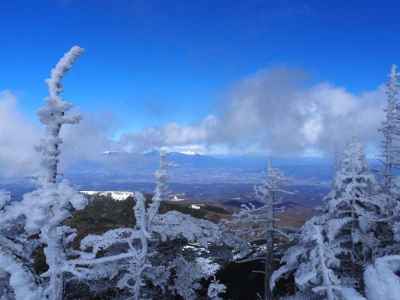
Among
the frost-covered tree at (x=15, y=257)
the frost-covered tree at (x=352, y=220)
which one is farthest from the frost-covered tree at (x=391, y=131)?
the frost-covered tree at (x=15, y=257)

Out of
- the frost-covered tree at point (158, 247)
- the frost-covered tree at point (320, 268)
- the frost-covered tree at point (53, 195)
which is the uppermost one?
the frost-covered tree at point (53, 195)

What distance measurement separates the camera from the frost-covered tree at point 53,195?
13.6 ft

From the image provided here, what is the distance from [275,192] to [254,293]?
18.1 ft

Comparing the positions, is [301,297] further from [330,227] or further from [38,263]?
[38,263]

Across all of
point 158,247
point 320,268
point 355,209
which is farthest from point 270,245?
point 320,268

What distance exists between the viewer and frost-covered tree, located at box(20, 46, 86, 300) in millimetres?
4137

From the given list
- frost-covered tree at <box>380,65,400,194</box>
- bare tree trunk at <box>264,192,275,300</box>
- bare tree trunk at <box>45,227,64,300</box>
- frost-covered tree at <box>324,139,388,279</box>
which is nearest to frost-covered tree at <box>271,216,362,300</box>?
frost-covered tree at <box>324,139,388,279</box>

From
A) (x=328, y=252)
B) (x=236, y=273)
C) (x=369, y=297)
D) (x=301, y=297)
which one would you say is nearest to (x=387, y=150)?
(x=236, y=273)

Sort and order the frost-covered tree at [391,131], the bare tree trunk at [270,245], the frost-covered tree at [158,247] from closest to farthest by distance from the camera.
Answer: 1. the frost-covered tree at [158,247]
2. the bare tree trunk at [270,245]
3. the frost-covered tree at [391,131]

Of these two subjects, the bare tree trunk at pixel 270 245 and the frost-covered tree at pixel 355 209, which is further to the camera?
the bare tree trunk at pixel 270 245

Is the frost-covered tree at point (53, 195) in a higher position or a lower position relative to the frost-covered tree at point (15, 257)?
higher

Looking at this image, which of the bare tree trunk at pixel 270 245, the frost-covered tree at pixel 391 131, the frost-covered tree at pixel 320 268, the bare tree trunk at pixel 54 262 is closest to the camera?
the bare tree trunk at pixel 54 262

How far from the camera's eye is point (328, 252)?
607 cm

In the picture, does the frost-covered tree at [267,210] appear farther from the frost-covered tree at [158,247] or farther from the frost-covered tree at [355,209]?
the frost-covered tree at [355,209]
